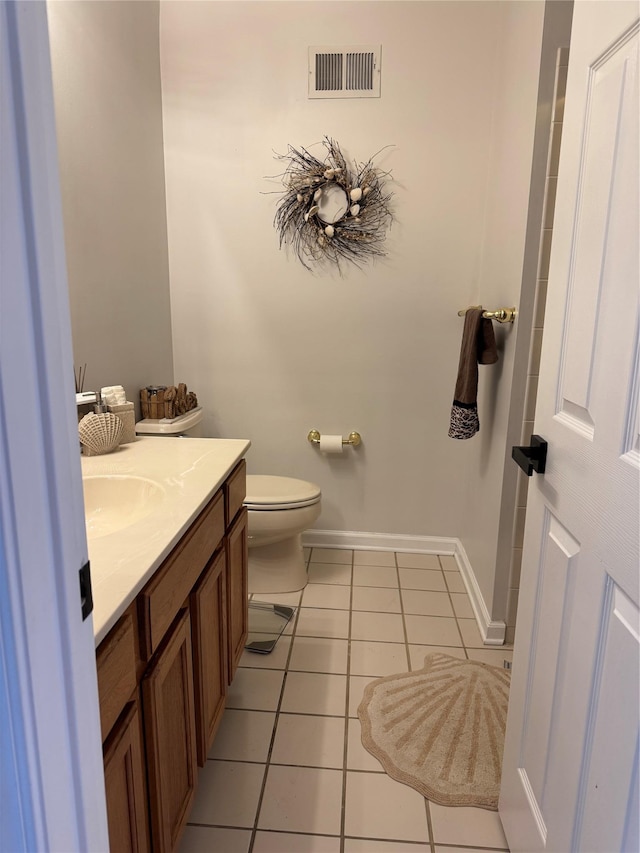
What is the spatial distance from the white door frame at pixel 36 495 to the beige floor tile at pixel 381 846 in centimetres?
95

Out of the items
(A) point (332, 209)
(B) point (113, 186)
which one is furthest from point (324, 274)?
(B) point (113, 186)

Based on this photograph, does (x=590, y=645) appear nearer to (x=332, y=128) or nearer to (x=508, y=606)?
(x=508, y=606)

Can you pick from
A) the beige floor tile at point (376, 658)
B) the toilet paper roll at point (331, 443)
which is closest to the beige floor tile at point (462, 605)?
the beige floor tile at point (376, 658)

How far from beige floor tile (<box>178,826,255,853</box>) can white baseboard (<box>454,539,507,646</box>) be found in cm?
116

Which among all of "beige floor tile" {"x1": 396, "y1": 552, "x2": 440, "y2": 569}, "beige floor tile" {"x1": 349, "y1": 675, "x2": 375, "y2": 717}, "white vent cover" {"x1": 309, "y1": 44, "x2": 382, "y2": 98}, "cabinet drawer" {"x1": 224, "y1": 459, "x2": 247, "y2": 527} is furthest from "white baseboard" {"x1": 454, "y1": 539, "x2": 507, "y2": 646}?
"white vent cover" {"x1": 309, "y1": 44, "x2": 382, "y2": 98}

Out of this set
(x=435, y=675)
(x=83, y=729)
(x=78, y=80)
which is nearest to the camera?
(x=83, y=729)

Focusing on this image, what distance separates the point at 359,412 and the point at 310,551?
769 mm

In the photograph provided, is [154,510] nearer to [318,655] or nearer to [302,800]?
[302,800]

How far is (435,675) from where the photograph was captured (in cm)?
197

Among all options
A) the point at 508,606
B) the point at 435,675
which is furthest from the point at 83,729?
the point at 508,606

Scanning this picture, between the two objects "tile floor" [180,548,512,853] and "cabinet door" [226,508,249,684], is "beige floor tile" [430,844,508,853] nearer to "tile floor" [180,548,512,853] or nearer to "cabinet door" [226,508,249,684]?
"tile floor" [180,548,512,853]

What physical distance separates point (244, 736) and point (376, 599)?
0.94 metres

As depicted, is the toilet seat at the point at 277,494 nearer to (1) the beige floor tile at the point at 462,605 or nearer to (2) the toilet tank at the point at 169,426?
(2) the toilet tank at the point at 169,426

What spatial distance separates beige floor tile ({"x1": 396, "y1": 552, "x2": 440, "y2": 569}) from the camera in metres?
2.81
